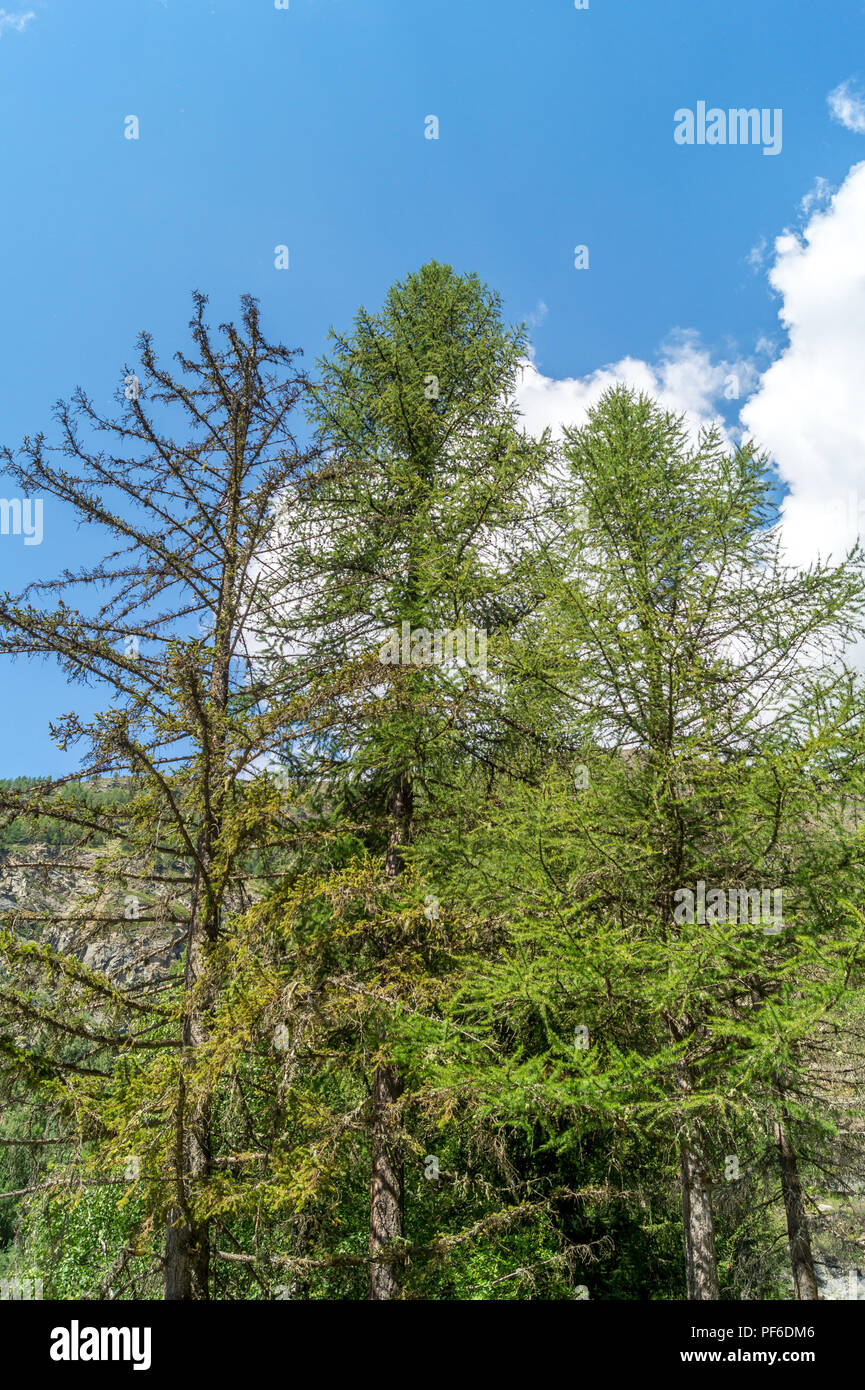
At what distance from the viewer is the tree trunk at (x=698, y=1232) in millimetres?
7039

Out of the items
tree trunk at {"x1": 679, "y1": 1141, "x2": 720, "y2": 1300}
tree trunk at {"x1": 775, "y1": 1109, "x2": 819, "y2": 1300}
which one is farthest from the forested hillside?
tree trunk at {"x1": 775, "y1": 1109, "x2": 819, "y2": 1300}

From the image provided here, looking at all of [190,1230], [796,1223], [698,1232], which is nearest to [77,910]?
[190,1230]

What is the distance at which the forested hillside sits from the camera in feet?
19.0

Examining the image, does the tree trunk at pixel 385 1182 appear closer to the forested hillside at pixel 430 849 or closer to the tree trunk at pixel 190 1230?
the forested hillside at pixel 430 849

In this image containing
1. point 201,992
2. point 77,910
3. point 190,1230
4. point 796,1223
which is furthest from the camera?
point 796,1223

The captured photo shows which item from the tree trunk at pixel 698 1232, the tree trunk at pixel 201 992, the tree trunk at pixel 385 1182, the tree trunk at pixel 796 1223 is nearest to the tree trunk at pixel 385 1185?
the tree trunk at pixel 385 1182

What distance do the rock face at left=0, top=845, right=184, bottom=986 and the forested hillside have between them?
5cm

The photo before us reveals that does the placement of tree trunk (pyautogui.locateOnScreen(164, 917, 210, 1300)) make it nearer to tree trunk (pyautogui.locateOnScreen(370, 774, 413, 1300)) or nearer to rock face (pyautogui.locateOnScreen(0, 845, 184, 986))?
rock face (pyautogui.locateOnScreen(0, 845, 184, 986))

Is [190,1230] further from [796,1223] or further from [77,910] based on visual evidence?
[796,1223]

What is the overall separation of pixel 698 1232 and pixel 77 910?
21.7 feet

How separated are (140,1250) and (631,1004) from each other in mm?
4369

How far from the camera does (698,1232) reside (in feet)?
23.3

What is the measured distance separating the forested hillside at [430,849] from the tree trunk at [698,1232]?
0.03 metres
